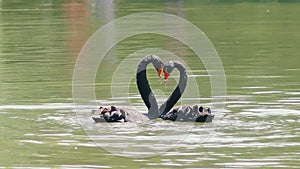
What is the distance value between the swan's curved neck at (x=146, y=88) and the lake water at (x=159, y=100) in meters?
0.29

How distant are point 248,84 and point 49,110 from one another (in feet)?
10.4

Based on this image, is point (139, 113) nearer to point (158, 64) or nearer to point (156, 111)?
point (156, 111)

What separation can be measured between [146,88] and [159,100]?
145cm

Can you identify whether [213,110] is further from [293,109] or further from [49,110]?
[49,110]

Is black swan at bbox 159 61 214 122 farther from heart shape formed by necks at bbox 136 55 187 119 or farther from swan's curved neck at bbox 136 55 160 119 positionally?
swan's curved neck at bbox 136 55 160 119

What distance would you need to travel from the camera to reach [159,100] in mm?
13766

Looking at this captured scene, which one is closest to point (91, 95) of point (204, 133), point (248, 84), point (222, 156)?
point (248, 84)

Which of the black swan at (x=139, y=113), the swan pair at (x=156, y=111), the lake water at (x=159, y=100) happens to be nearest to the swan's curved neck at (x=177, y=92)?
the swan pair at (x=156, y=111)

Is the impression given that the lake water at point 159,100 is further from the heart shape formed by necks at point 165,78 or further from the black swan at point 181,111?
the heart shape formed by necks at point 165,78

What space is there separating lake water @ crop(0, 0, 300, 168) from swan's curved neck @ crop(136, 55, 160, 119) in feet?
0.95

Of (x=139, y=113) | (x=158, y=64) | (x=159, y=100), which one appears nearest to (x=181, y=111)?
(x=139, y=113)

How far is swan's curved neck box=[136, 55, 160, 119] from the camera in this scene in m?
12.2

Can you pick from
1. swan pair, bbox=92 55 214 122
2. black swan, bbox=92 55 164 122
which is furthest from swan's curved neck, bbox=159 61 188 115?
black swan, bbox=92 55 164 122

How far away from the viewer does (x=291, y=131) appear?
36.4 feet
